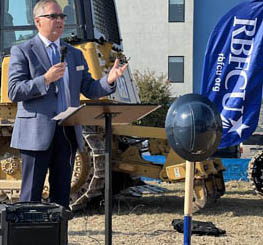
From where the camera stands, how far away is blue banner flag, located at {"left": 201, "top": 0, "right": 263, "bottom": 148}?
27.5ft

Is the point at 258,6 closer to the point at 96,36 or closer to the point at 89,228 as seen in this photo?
the point at 96,36

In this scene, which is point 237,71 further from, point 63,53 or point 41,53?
point 63,53

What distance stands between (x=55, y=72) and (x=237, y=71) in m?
5.23

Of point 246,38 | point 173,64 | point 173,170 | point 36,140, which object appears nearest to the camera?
point 36,140

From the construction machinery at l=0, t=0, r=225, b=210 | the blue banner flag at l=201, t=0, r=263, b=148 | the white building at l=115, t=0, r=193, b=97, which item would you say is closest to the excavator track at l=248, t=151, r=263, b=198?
the blue banner flag at l=201, t=0, r=263, b=148

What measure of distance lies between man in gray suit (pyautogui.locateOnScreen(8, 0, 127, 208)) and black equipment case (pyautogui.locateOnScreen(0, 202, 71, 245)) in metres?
0.43

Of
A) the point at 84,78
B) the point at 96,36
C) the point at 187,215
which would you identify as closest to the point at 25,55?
the point at 84,78

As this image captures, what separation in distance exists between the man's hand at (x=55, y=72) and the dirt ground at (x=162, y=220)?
8.20ft

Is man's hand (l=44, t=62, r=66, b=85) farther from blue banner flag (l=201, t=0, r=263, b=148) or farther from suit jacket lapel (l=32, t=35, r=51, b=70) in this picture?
blue banner flag (l=201, t=0, r=263, b=148)

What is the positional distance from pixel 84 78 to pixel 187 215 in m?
1.19

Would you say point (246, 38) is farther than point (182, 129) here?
Yes

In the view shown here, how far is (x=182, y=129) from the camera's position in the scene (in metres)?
3.50

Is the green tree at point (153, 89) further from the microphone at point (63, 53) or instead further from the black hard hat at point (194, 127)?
the black hard hat at point (194, 127)

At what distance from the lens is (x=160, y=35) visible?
2731 cm
